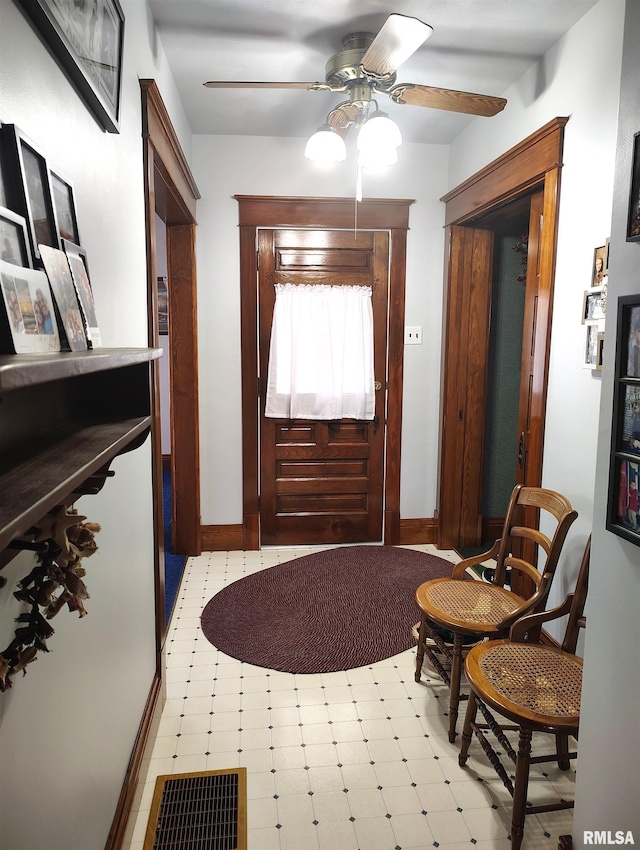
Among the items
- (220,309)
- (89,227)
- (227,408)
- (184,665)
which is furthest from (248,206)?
(184,665)

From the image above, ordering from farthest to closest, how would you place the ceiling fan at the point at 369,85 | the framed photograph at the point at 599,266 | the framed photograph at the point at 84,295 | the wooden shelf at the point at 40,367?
the framed photograph at the point at 599,266, the ceiling fan at the point at 369,85, the framed photograph at the point at 84,295, the wooden shelf at the point at 40,367

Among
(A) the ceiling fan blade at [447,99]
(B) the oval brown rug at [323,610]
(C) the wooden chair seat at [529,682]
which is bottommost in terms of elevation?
(B) the oval brown rug at [323,610]

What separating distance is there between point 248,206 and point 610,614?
3.19m

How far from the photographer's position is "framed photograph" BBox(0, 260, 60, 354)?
2.41 feet

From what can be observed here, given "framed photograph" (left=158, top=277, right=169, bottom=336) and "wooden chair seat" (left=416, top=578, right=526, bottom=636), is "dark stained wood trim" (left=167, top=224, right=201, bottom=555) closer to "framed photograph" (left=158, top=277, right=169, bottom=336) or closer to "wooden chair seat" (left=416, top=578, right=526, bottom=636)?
"wooden chair seat" (left=416, top=578, right=526, bottom=636)

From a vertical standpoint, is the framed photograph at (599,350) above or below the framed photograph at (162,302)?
below

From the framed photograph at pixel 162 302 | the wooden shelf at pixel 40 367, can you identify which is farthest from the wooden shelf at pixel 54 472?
the framed photograph at pixel 162 302

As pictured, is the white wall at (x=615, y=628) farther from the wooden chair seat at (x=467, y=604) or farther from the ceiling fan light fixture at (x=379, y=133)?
the ceiling fan light fixture at (x=379, y=133)

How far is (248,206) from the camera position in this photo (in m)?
3.70

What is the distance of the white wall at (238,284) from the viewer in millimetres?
3686

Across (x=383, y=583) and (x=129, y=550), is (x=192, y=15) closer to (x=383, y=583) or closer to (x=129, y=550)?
(x=129, y=550)

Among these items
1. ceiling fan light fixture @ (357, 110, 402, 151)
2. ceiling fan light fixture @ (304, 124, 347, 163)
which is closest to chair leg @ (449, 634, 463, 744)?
ceiling fan light fixture @ (357, 110, 402, 151)

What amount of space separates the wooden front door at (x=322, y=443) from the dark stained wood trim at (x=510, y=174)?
0.57 metres

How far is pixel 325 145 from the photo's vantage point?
8.43ft
